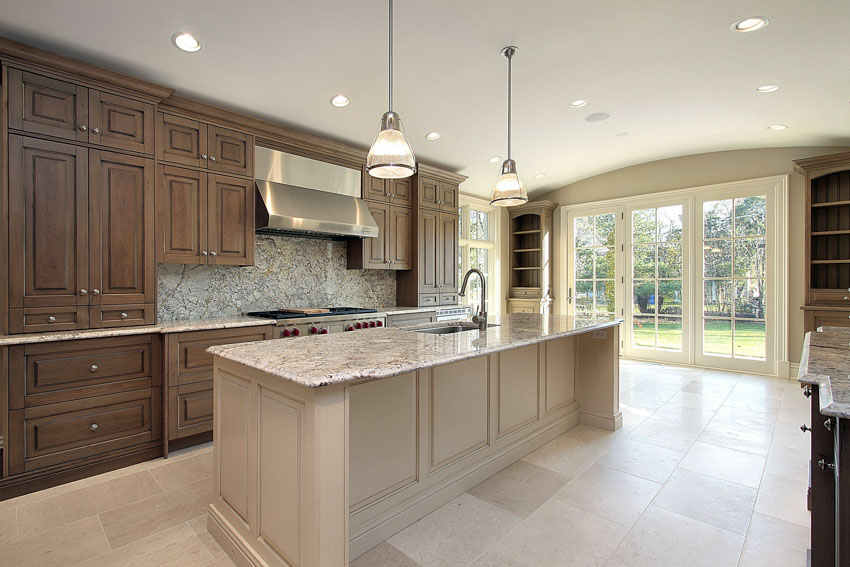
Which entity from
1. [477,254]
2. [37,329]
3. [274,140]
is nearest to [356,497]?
[37,329]

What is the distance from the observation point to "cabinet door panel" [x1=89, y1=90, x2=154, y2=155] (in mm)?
2584

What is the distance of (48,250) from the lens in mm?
2430

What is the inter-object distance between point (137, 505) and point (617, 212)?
635cm

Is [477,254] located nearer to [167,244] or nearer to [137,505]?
[167,244]

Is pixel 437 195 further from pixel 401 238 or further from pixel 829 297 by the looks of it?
pixel 829 297

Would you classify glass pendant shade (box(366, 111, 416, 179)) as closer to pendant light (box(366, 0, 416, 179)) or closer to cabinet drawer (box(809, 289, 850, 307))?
pendant light (box(366, 0, 416, 179))

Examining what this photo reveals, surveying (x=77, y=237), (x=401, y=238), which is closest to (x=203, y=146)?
(x=77, y=237)

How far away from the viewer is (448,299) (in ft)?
17.0

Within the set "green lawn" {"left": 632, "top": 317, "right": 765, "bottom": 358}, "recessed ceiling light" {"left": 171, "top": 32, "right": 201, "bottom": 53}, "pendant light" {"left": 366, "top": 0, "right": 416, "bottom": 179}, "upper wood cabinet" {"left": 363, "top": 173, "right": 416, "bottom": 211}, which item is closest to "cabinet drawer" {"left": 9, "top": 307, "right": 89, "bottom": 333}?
"recessed ceiling light" {"left": 171, "top": 32, "right": 201, "bottom": 53}

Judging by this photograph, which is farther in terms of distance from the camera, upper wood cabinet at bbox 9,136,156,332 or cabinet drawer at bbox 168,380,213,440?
cabinet drawer at bbox 168,380,213,440

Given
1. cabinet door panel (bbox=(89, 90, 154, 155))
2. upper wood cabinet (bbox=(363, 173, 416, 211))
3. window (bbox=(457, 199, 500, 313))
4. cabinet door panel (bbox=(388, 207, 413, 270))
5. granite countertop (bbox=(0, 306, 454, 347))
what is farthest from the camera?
window (bbox=(457, 199, 500, 313))

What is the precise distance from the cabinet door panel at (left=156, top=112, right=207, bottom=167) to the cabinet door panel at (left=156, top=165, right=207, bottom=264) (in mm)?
85

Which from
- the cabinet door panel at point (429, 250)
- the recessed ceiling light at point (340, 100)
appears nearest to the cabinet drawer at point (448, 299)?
the cabinet door panel at point (429, 250)

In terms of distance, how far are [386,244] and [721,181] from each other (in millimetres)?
4453
